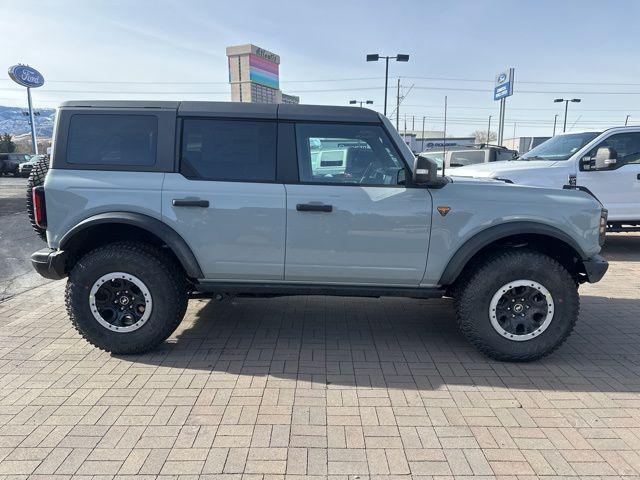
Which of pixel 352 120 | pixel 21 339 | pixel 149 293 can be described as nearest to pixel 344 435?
pixel 149 293

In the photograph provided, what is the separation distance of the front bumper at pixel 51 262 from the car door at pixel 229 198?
92cm

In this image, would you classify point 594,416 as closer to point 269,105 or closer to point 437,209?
point 437,209

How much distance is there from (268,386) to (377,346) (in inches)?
45.3

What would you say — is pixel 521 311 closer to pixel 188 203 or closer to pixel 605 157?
pixel 188 203

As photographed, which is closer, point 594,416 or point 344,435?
point 344,435

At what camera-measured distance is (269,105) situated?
3.73 m

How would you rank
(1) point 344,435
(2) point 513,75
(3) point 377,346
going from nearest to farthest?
(1) point 344,435, (3) point 377,346, (2) point 513,75

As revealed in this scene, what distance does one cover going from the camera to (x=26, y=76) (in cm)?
3741

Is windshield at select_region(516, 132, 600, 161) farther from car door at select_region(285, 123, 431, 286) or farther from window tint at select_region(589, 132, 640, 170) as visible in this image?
car door at select_region(285, 123, 431, 286)

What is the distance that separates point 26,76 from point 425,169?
44503 millimetres

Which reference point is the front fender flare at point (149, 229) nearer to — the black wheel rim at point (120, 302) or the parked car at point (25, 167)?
the black wheel rim at point (120, 302)

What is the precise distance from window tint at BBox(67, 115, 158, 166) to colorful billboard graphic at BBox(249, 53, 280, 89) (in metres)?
42.8

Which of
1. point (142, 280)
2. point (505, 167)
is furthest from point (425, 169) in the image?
point (505, 167)

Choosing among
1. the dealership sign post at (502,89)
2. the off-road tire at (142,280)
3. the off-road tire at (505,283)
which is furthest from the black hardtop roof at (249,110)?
the dealership sign post at (502,89)
